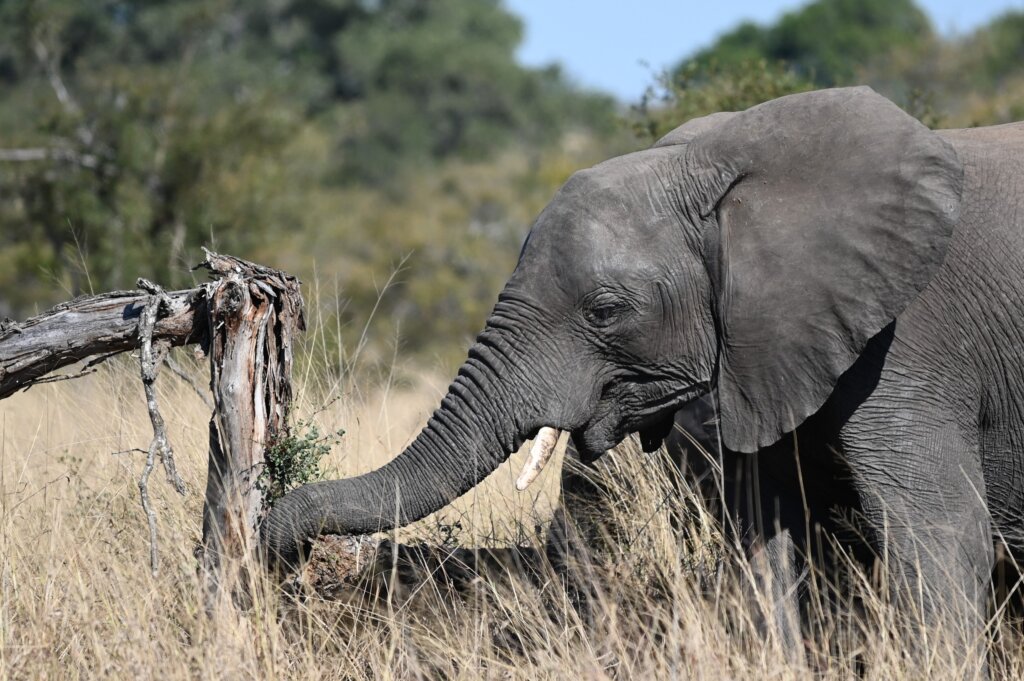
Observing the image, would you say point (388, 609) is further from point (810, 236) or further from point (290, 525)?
point (810, 236)

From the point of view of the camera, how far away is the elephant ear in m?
4.18

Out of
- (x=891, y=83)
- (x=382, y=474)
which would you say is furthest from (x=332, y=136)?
(x=382, y=474)

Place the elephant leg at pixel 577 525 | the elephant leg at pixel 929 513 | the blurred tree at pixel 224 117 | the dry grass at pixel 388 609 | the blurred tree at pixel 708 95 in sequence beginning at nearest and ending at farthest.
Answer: the dry grass at pixel 388 609, the elephant leg at pixel 929 513, the elephant leg at pixel 577 525, the blurred tree at pixel 708 95, the blurred tree at pixel 224 117

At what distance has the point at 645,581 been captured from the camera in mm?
5000

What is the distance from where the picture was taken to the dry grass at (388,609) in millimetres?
4094

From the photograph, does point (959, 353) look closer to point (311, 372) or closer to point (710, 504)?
point (710, 504)

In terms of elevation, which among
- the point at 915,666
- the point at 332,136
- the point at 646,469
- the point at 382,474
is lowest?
the point at 915,666

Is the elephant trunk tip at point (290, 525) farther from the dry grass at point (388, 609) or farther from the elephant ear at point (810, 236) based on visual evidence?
the elephant ear at point (810, 236)

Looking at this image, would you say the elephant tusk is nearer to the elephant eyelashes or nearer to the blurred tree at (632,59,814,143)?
the elephant eyelashes

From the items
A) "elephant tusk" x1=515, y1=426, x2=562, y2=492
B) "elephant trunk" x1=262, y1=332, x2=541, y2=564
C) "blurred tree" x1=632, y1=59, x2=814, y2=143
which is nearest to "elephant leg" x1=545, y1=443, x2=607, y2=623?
"elephant tusk" x1=515, y1=426, x2=562, y2=492

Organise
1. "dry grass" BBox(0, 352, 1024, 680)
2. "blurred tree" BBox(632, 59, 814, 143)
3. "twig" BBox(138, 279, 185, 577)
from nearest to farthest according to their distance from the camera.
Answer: "dry grass" BBox(0, 352, 1024, 680) < "twig" BBox(138, 279, 185, 577) < "blurred tree" BBox(632, 59, 814, 143)

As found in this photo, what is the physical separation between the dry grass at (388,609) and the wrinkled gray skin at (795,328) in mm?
328

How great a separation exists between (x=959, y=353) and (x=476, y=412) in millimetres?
→ 1528

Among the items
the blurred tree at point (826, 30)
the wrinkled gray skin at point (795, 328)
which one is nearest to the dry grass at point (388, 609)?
the wrinkled gray skin at point (795, 328)
